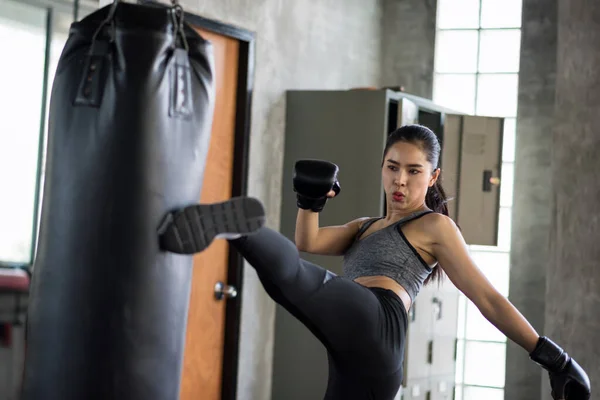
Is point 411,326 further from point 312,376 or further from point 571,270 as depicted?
point 571,270

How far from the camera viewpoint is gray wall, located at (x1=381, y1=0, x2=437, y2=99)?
6.21 meters

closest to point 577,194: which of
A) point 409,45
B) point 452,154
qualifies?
point 452,154

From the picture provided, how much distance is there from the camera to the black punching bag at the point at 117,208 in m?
1.84

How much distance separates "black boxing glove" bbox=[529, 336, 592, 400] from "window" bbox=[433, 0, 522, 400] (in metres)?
3.34

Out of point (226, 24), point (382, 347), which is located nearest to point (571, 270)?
point (226, 24)

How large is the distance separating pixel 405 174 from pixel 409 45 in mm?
3735

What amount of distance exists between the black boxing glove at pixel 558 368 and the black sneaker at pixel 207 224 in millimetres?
1086

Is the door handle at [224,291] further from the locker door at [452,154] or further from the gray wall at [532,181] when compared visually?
the gray wall at [532,181]

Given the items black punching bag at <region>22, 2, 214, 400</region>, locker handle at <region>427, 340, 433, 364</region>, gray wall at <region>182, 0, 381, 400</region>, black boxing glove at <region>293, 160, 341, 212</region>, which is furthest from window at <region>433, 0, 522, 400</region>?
black punching bag at <region>22, 2, 214, 400</region>

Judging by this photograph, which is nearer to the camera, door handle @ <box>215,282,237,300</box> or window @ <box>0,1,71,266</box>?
window @ <box>0,1,71,266</box>

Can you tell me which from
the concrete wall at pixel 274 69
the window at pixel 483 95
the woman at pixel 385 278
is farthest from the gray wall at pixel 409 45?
the woman at pixel 385 278

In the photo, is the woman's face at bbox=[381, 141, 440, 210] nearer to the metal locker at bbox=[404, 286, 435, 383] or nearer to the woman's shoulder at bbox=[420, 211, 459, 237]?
the woman's shoulder at bbox=[420, 211, 459, 237]

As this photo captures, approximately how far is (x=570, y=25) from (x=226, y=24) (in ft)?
6.95

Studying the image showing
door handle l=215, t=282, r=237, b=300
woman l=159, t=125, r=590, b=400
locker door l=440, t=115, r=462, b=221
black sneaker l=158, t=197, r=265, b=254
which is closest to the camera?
black sneaker l=158, t=197, r=265, b=254
